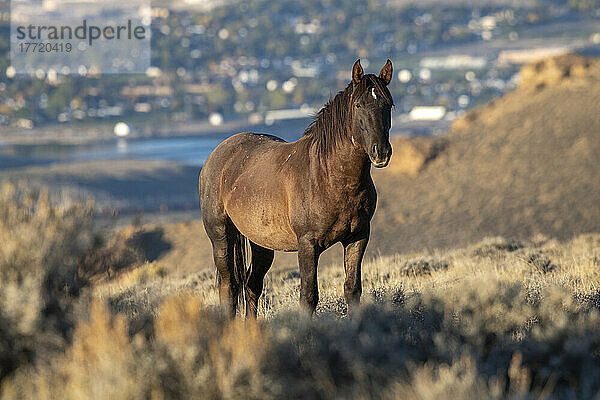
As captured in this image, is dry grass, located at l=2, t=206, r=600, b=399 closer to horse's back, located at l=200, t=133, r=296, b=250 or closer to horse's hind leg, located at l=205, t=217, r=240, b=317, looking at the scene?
horse's back, located at l=200, t=133, r=296, b=250

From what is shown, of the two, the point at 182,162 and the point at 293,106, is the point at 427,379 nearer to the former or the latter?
the point at 182,162

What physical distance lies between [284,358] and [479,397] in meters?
1.24

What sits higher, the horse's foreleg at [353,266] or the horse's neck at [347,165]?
the horse's neck at [347,165]

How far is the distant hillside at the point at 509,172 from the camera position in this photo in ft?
90.1

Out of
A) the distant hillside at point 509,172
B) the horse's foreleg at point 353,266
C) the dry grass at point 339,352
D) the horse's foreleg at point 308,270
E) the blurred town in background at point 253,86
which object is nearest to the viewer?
the dry grass at point 339,352

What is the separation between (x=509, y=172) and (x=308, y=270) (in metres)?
26.5

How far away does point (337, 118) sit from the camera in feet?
22.2

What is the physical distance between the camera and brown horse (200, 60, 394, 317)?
6344mm

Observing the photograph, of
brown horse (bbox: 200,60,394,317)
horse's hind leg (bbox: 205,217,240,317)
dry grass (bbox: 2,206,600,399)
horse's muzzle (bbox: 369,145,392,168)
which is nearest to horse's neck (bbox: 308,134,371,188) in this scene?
brown horse (bbox: 200,60,394,317)

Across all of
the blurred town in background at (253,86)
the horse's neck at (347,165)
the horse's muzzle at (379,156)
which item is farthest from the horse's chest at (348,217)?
the blurred town in background at (253,86)

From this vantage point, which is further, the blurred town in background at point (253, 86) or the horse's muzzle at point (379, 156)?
the blurred town in background at point (253, 86)

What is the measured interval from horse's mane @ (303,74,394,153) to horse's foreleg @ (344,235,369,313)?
2.92ft

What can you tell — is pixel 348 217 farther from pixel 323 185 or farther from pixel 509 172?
pixel 509 172

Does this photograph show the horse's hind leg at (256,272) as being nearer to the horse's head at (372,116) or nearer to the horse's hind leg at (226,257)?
the horse's hind leg at (226,257)
